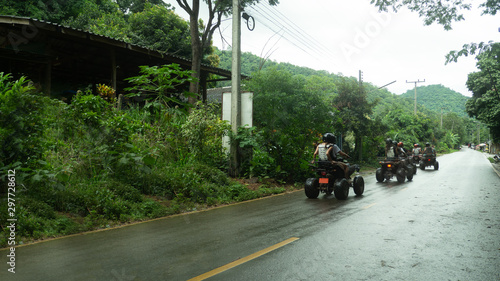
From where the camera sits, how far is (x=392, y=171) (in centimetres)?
1598

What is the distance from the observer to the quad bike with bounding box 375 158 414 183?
51.5 ft

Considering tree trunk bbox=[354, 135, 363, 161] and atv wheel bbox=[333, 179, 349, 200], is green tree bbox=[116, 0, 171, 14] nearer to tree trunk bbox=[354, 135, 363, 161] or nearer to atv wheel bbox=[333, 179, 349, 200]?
tree trunk bbox=[354, 135, 363, 161]

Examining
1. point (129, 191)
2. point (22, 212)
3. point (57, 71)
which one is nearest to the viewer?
point (22, 212)

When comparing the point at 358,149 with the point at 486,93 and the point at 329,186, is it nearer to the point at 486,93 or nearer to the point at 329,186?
the point at 486,93

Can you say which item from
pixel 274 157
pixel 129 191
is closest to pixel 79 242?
pixel 129 191

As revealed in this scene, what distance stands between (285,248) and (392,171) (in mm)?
12340

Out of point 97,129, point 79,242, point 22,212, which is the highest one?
point 97,129

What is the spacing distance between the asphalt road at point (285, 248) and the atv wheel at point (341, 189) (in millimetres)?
→ 1489

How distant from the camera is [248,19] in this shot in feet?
46.2

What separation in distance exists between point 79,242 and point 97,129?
3.52 metres

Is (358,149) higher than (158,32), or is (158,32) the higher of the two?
A: (158,32)

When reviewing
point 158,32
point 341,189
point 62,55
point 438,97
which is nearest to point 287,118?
point 341,189

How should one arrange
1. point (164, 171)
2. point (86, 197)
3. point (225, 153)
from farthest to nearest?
point (225, 153) < point (164, 171) < point (86, 197)

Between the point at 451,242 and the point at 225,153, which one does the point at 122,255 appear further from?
the point at 225,153
